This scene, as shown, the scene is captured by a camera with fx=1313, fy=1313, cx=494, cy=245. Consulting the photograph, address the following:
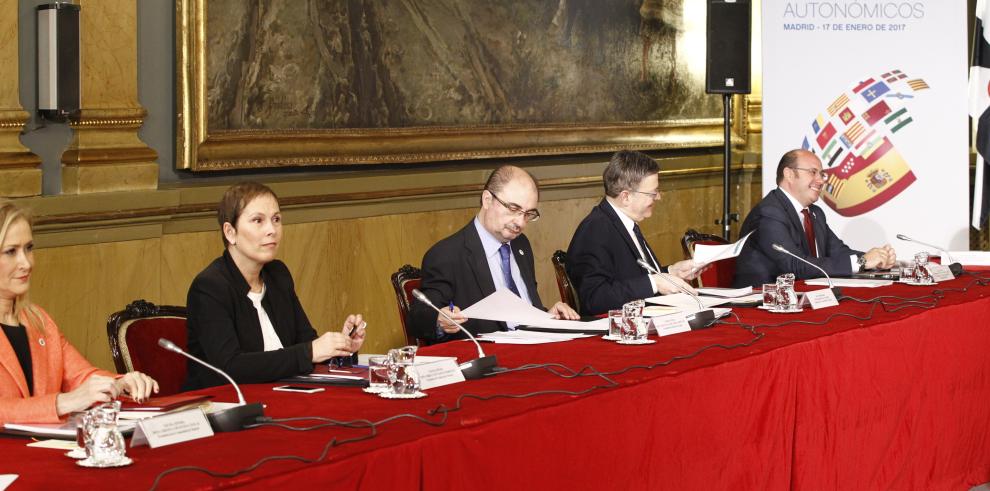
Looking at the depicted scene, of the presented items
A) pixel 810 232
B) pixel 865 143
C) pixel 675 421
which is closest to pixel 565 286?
pixel 810 232

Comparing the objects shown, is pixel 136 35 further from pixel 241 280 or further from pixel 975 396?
pixel 975 396

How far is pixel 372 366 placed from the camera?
300 cm

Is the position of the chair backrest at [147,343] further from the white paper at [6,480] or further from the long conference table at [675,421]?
the white paper at [6,480]

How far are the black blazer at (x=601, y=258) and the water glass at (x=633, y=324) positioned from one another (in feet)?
3.11

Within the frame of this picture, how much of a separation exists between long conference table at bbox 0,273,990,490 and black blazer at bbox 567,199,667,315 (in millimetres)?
503

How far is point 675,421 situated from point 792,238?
2.63 metres

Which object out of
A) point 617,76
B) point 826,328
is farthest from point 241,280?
point 617,76

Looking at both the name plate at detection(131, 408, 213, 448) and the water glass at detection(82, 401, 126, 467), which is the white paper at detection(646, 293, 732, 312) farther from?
the water glass at detection(82, 401, 126, 467)

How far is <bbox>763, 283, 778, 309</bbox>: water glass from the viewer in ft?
14.6

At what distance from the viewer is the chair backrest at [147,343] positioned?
134 inches

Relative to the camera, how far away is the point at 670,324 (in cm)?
390

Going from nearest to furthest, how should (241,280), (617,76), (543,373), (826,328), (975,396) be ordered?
(543,373) → (241,280) → (826,328) → (975,396) → (617,76)

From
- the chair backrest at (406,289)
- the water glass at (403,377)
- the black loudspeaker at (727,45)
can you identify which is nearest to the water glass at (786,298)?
the chair backrest at (406,289)

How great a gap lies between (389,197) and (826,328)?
278cm
